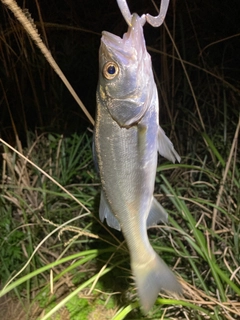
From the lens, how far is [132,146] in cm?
91

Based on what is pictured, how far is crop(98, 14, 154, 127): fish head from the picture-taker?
82 centimetres

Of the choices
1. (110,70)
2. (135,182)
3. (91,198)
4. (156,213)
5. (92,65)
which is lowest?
(91,198)

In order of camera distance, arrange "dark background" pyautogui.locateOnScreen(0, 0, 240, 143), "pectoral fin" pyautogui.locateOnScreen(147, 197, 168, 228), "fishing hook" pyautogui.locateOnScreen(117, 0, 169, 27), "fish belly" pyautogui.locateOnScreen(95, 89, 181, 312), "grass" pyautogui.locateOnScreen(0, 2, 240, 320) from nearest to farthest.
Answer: "fishing hook" pyautogui.locateOnScreen(117, 0, 169, 27)
"fish belly" pyautogui.locateOnScreen(95, 89, 181, 312)
"pectoral fin" pyautogui.locateOnScreen(147, 197, 168, 228)
"grass" pyautogui.locateOnScreen(0, 2, 240, 320)
"dark background" pyautogui.locateOnScreen(0, 0, 240, 143)

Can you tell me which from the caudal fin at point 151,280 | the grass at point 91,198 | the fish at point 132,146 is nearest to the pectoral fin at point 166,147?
the fish at point 132,146

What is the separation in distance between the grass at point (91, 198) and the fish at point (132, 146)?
0.36 m

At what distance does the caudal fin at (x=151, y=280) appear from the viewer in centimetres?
104

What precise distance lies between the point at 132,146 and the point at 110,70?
0.17 meters

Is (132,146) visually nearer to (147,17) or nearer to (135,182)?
(135,182)

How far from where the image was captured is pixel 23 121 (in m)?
1.98

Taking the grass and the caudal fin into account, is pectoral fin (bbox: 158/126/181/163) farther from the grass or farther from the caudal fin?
the grass

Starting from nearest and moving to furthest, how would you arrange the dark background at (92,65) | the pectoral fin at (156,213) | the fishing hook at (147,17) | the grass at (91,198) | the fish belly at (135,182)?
the fishing hook at (147,17) → the fish belly at (135,182) → the pectoral fin at (156,213) → the grass at (91,198) → the dark background at (92,65)

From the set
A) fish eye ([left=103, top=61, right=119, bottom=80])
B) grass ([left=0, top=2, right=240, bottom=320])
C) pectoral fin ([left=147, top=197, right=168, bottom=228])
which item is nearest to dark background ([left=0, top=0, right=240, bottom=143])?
grass ([left=0, top=2, right=240, bottom=320])

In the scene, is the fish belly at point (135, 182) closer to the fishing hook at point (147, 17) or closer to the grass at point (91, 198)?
the fishing hook at point (147, 17)

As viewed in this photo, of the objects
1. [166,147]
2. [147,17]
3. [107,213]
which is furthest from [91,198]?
[147,17]
